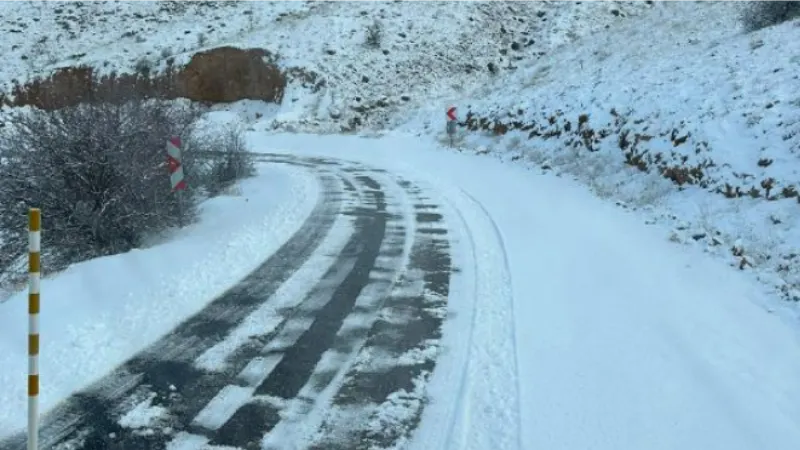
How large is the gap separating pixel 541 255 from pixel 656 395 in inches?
155

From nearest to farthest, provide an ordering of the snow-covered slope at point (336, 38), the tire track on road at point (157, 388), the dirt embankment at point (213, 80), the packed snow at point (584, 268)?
the tire track on road at point (157, 388), the packed snow at point (584, 268), the snow-covered slope at point (336, 38), the dirt embankment at point (213, 80)

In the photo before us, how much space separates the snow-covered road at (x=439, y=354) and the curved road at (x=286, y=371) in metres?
0.02

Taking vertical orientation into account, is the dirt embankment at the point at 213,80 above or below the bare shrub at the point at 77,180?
A: above

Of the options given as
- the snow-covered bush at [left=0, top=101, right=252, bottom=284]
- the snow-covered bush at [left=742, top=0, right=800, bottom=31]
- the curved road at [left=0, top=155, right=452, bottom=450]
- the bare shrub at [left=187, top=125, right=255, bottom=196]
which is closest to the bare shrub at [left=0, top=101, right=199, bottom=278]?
the snow-covered bush at [left=0, top=101, right=252, bottom=284]

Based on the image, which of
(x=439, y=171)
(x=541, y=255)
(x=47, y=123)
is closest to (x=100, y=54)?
(x=439, y=171)

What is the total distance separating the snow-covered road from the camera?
4488 millimetres

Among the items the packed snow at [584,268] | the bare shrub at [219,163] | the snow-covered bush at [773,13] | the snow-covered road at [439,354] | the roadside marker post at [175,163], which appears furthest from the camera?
the snow-covered bush at [773,13]

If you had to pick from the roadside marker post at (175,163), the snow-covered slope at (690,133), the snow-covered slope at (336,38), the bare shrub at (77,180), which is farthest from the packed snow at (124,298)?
the snow-covered slope at (336,38)

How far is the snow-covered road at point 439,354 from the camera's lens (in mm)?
4488

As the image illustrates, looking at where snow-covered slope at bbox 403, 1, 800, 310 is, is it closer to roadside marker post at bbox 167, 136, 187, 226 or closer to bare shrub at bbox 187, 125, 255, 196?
bare shrub at bbox 187, 125, 255, 196

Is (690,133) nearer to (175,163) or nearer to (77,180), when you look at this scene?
(175,163)

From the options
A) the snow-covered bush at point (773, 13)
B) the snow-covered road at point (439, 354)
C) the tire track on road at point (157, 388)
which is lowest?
the tire track on road at point (157, 388)

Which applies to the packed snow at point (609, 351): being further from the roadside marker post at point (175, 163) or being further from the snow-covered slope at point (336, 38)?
the snow-covered slope at point (336, 38)

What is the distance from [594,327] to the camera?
6309mm
